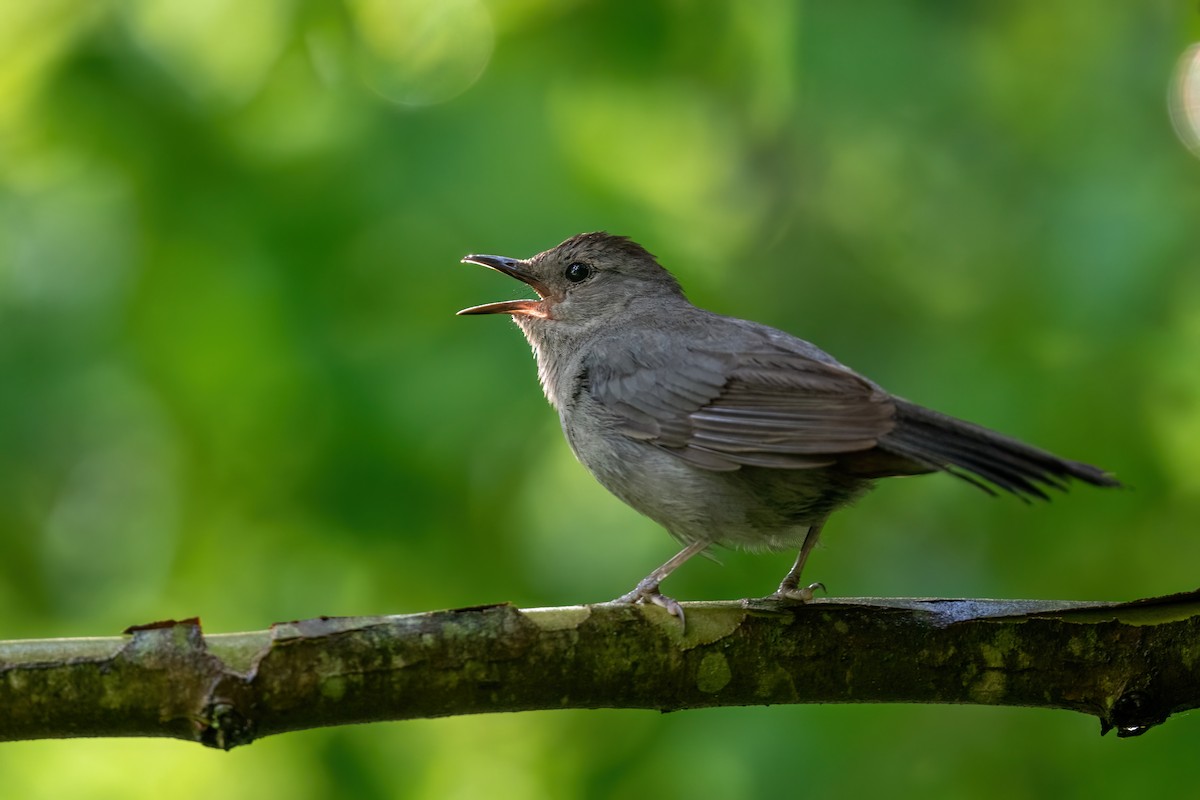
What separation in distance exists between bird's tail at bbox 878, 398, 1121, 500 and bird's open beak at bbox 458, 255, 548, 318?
1643 millimetres

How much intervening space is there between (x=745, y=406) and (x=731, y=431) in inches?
4.5

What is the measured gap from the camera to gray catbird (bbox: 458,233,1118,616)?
3436mm

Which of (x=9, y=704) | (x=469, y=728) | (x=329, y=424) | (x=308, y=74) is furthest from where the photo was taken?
(x=469, y=728)

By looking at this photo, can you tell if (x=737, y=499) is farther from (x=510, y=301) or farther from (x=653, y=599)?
(x=510, y=301)

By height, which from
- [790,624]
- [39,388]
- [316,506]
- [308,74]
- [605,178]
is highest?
[308,74]

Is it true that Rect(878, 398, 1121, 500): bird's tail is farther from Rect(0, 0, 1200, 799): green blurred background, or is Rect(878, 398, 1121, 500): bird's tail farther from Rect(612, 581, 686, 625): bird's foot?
Rect(0, 0, 1200, 799): green blurred background

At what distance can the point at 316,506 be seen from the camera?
15.3 ft

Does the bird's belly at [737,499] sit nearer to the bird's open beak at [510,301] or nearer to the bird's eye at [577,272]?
the bird's open beak at [510,301]

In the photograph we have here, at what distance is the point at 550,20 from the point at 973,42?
1677 mm

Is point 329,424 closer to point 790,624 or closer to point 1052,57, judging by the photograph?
point 790,624

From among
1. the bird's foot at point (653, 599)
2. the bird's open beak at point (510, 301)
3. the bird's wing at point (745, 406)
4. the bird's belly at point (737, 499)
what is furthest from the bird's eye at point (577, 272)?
the bird's foot at point (653, 599)

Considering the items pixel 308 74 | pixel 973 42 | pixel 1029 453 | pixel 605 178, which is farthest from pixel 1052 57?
pixel 308 74

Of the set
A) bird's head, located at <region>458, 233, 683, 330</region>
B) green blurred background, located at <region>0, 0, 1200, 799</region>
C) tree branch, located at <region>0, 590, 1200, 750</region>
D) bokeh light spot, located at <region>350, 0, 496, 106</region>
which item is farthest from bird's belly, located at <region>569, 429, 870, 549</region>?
bokeh light spot, located at <region>350, 0, 496, 106</region>

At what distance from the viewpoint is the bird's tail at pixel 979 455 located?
3.07 metres
